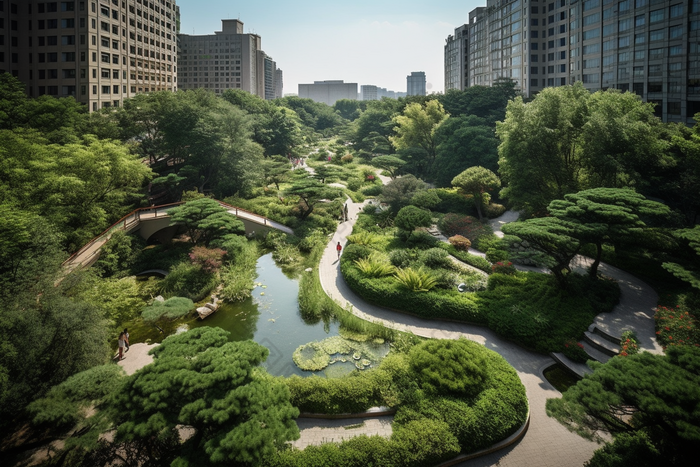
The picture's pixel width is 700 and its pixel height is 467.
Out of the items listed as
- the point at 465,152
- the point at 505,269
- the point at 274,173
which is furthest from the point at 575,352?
the point at 274,173

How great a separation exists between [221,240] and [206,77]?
118 meters

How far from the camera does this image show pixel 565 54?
50.8 metres

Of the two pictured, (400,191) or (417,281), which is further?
(400,191)

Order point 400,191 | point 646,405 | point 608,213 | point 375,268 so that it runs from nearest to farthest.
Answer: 1. point 646,405
2. point 608,213
3. point 375,268
4. point 400,191

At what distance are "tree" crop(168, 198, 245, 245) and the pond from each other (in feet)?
→ 14.6

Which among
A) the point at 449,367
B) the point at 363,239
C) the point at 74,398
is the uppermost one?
the point at 363,239

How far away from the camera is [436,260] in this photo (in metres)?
19.9

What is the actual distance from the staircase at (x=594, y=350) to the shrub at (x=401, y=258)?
8.39 m

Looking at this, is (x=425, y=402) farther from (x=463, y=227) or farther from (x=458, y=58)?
(x=458, y=58)

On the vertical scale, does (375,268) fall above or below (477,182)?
below

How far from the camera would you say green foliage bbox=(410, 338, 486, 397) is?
34.8ft

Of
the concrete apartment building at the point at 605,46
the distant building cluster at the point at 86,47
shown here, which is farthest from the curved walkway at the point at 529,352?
the distant building cluster at the point at 86,47

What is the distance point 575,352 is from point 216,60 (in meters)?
134

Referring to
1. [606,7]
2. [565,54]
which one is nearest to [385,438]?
[606,7]
